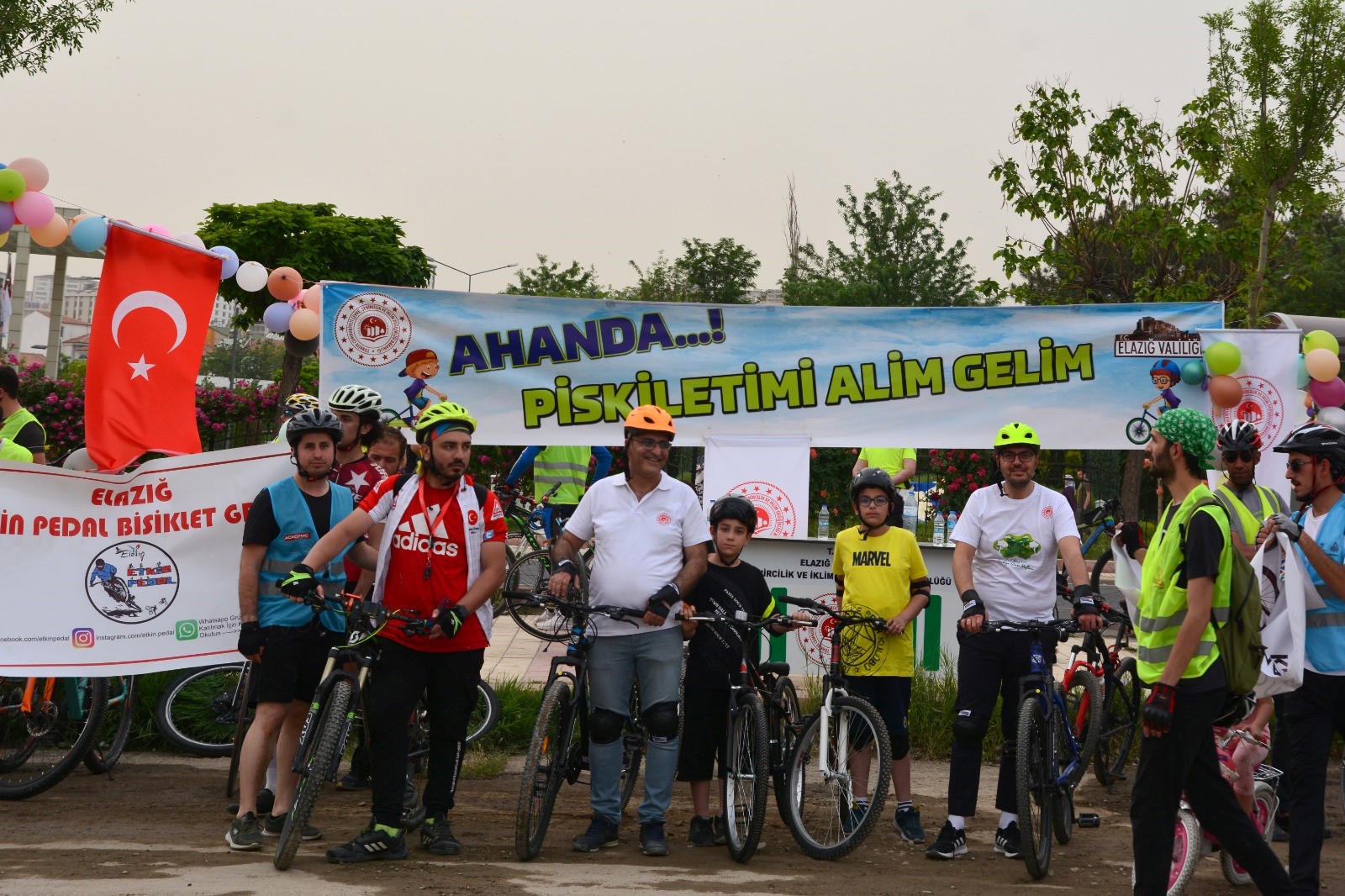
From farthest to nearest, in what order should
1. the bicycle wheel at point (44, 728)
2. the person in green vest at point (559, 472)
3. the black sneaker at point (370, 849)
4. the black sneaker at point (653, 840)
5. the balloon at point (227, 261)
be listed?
the person in green vest at point (559, 472) < the balloon at point (227, 261) < the bicycle wheel at point (44, 728) < the black sneaker at point (653, 840) < the black sneaker at point (370, 849)

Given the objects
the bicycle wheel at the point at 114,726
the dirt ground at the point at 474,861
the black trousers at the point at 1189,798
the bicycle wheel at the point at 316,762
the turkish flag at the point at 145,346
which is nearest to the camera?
the black trousers at the point at 1189,798

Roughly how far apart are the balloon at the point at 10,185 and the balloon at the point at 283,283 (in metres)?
1.77

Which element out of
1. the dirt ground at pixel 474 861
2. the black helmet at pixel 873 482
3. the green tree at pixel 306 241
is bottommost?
the dirt ground at pixel 474 861

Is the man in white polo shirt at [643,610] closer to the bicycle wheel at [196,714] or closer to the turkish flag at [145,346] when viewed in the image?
Answer: the bicycle wheel at [196,714]

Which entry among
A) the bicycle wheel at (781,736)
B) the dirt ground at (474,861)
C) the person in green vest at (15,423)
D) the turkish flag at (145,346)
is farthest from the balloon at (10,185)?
the bicycle wheel at (781,736)

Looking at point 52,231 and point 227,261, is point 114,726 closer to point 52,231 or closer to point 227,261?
point 227,261

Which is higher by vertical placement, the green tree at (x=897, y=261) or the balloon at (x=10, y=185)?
the green tree at (x=897, y=261)

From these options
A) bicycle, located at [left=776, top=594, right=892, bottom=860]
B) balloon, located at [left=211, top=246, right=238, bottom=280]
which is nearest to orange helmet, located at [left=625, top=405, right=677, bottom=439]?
bicycle, located at [left=776, top=594, right=892, bottom=860]

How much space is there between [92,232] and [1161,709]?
278 inches

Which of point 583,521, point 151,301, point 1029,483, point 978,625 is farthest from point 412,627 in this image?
point 151,301

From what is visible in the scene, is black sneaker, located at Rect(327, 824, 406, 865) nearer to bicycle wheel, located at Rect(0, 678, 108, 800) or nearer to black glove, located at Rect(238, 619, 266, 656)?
black glove, located at Rect(238, 619, 266, 656)

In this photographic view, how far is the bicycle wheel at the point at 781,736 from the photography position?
6.33 m

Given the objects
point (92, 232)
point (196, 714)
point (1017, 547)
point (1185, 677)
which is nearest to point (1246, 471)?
point (1017, 547)

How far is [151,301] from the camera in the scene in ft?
27.3
